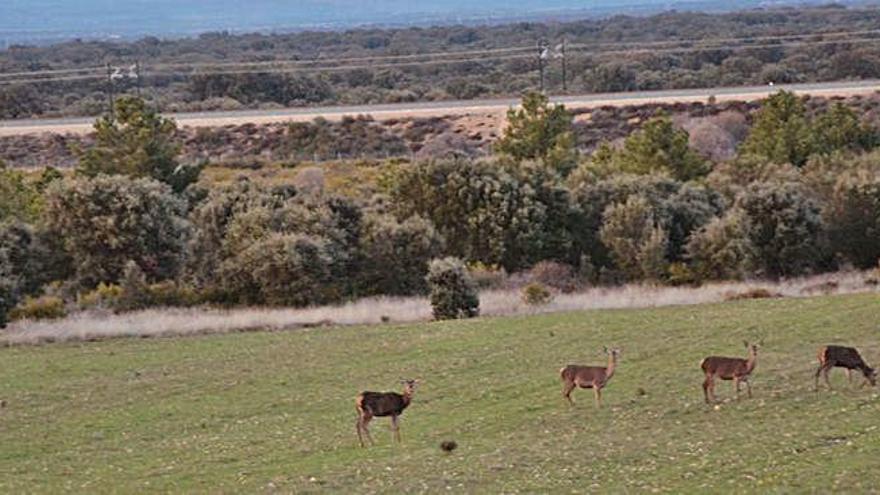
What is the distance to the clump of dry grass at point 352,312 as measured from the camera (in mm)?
36844

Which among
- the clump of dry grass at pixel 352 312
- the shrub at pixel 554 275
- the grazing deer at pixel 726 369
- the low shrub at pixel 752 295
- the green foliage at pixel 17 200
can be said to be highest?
the grazing deer at pixel 726 369

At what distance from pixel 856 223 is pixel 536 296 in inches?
506

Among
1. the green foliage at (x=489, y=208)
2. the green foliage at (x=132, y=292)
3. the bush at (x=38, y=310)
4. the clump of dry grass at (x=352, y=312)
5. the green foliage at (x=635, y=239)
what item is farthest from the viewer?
the green foliage at (x=489, y=208)

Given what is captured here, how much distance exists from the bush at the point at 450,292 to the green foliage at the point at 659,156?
17828 millimetres

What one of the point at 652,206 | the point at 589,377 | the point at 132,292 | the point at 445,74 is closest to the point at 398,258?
the point at 132,292

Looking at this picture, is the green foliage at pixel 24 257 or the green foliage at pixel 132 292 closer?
the green foliage at pixel 132 292

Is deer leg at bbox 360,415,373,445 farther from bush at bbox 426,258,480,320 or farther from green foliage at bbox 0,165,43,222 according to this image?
green foliage at bbox 0,165,43,222

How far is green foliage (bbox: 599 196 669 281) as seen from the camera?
146 ft

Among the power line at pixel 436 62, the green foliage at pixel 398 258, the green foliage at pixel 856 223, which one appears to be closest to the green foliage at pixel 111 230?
the green foliage at pixel 398 258

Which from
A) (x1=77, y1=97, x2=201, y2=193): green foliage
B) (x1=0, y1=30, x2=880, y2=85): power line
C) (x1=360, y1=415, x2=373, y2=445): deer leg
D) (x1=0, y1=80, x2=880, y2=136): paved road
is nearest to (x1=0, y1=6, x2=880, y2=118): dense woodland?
(x1=0, y1=30, x2=880, y2=85): power line

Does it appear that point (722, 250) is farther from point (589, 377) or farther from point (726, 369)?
point (726, 369)

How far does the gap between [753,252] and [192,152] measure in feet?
133

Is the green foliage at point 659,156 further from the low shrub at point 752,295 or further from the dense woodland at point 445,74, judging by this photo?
the dense woodland at point 445,74

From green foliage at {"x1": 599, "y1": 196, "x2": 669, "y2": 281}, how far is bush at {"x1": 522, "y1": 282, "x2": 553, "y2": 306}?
20.8 ft
